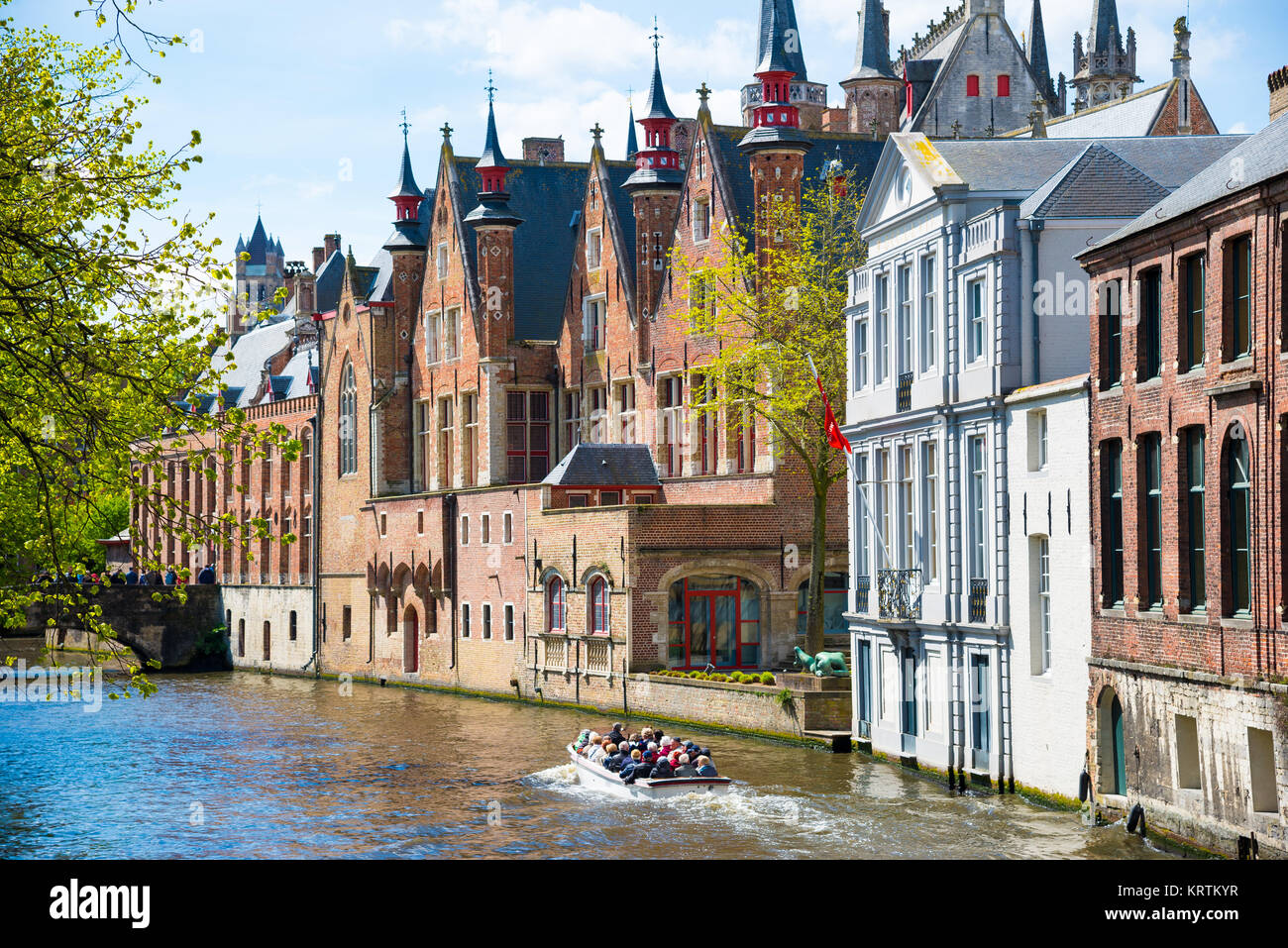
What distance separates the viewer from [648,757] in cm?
2905

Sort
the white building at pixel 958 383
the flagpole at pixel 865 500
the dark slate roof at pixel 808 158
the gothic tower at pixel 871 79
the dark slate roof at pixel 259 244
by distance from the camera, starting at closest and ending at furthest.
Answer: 1. the white building at pixel 958 383
2. the flagpole at pixel 865 500
3. the dark slate roof at pixel 808 158
4. the gothic tower at pixel 871 79
5. the dark slate roof at pixel 259 244

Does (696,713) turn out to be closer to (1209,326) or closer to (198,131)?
(1209,326)

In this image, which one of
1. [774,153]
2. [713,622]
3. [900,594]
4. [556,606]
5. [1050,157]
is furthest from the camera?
[556,606]

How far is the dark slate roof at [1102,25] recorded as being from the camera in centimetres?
8001

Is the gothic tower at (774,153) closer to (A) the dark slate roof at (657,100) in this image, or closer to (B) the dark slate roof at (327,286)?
(A) the dark slate roof at (657,100)

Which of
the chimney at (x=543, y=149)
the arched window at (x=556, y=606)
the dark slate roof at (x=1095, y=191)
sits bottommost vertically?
the arched window at (x=556, y=606)

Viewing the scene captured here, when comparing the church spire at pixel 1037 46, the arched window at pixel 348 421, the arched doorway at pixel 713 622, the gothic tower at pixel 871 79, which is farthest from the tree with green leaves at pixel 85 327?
the church spire at pixel 1037 46

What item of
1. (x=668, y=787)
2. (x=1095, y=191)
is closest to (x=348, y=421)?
(x=668, y=787)

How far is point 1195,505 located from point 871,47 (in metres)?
51.8

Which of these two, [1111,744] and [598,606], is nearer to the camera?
[1111,744]

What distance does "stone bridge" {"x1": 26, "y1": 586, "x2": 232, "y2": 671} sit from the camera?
65188mm

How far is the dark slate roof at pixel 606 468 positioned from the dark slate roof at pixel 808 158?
24.9ft

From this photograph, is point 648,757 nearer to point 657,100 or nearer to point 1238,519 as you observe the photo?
point 1238,519

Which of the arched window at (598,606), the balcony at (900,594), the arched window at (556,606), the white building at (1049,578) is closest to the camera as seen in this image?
the white building at (1049,578)
